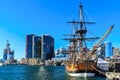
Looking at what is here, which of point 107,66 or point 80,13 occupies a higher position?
point 80,13

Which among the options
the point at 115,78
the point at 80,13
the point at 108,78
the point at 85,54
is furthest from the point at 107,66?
the point at 115,78

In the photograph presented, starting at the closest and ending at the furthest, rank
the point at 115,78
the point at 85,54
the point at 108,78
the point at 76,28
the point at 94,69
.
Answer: the point at 115,78 → the point at 108,78 → the point at 94,69 → the point at 85,54 → the point at 76,28

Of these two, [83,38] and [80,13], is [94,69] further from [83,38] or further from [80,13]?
[80,13]

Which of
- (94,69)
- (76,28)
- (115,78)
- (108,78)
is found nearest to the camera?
(115,78)

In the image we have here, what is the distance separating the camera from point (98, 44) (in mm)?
96250

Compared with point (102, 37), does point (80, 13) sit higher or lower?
higher

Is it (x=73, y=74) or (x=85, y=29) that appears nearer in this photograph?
(x=73, y=74)

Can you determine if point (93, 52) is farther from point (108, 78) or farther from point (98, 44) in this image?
point (108, 78)

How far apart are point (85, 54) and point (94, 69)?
9.68m

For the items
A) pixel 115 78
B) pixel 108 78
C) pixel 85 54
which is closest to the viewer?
pixel 115 78

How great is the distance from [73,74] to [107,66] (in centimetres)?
1943

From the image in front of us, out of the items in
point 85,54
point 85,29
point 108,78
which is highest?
point 85,29

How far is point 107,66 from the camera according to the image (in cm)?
10819

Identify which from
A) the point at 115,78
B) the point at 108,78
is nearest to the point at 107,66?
the point at 108,78
